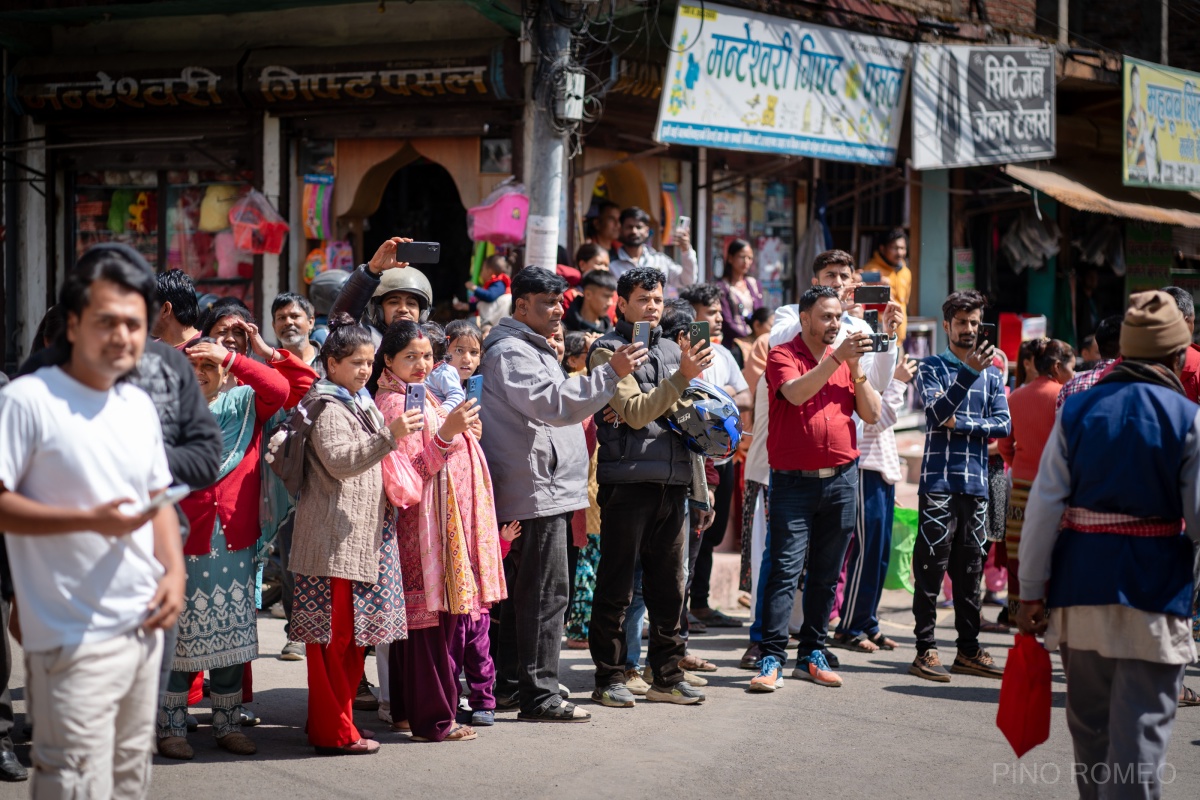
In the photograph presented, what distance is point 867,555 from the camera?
26.2ft

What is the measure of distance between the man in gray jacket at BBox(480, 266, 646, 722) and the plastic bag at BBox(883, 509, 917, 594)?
437 centimetres

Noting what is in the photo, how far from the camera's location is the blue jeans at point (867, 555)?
8.02 meters

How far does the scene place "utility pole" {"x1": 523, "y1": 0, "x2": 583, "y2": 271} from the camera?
8.70 meters

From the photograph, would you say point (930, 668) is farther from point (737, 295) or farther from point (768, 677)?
point (737, 295)

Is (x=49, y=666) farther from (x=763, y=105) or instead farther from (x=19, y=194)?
(x=19, y=194)

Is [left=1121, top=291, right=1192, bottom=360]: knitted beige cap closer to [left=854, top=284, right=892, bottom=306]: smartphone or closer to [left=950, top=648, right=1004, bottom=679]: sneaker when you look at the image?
[left=854, top=284, right=892, bottom=306]: smartphone

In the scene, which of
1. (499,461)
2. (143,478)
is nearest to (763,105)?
(499,461)

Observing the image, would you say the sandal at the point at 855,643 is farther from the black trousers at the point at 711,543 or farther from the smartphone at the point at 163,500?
the smartphone at the point at 163,500

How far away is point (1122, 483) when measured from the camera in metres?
4.30

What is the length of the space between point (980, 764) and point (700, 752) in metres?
1.19

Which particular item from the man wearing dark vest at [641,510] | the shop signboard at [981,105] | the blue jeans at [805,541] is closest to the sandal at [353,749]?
the man wearing dark vest at [641,510]

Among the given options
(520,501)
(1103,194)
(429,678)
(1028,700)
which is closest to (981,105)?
(1103,194)

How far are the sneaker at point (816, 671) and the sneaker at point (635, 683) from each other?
94cm

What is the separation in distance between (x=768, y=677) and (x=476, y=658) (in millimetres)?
1689
